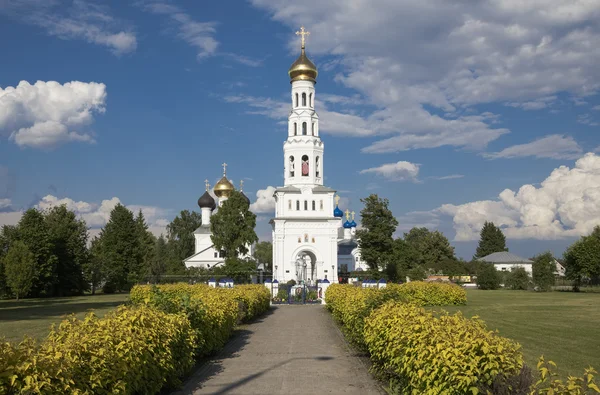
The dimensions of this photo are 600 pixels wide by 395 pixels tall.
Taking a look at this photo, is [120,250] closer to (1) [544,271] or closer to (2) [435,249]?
(1) [544,271]

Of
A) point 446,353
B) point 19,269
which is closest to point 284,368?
point 446,353

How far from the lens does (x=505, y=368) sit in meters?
5.93

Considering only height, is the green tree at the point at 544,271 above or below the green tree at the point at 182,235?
below

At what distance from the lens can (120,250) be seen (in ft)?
182

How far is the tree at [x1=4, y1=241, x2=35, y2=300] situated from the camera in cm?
4184

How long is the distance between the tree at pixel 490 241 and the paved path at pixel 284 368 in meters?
93.7

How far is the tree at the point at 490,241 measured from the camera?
345 feet

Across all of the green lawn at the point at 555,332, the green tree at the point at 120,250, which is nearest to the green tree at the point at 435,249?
the green tree at the point at 120,250

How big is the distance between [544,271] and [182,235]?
185 feet

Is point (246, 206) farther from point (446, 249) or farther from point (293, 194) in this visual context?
point (446, 249)

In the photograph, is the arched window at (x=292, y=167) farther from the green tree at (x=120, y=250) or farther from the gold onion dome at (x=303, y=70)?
the green tree at (x=120, y=250)

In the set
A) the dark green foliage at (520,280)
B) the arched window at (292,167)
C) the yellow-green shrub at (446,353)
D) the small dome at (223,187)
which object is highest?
the small dome at (223,187)

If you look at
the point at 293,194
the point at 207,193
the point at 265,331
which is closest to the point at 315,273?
the point at 293,194

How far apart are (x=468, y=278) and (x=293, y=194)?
24406mm
